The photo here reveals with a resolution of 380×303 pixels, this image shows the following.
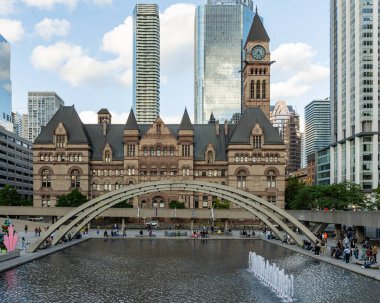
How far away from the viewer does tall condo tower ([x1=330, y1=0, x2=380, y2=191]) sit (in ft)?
387

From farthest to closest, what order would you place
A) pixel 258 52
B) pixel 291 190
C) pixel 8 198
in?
pixel 258 52
pixel 291 190
pixel 8 198

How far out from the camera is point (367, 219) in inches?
2165

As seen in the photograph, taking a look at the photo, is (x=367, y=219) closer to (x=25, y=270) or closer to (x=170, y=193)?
(x=25, y=270)

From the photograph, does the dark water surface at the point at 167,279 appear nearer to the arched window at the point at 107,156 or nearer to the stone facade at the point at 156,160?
the stone facade at the point at 156,160

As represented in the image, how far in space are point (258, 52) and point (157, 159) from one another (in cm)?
4358

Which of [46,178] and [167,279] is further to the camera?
[46,178]

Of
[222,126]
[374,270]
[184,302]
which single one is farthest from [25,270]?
[222,126]

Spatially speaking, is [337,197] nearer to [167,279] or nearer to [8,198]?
[8,198]

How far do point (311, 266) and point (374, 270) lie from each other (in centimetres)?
540

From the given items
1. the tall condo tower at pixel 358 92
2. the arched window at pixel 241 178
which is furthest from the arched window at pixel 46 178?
the tall condo tower at pixel 358 92

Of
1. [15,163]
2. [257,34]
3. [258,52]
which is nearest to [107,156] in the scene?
[258,52]

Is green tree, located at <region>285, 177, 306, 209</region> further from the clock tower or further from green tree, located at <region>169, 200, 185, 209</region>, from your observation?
green tree, located at <region>169, 200, 185, 209</region>

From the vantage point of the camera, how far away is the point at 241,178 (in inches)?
4454

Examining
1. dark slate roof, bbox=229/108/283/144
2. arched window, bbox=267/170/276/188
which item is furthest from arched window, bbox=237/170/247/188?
dark slate roof, bbox=229/108/283/144
